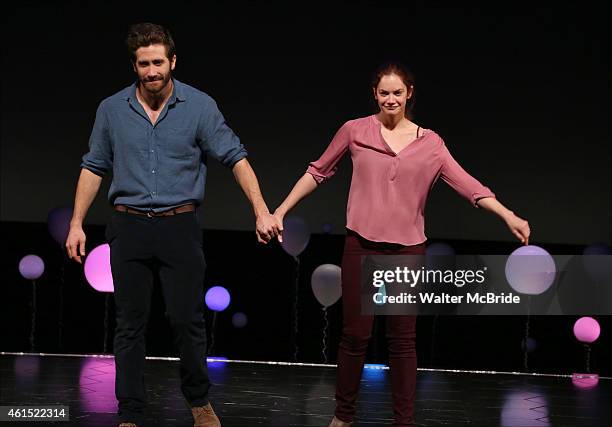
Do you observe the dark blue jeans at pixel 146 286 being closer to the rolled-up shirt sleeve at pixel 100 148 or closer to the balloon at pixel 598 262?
the rolled-up shirt sleeve at pixel 100 148

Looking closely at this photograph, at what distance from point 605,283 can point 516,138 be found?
1120 mm

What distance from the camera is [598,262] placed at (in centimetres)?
563

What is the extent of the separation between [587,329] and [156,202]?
326cm

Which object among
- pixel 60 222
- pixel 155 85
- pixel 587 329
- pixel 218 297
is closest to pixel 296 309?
pixel 218 297

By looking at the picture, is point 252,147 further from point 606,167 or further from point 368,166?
point 368,166

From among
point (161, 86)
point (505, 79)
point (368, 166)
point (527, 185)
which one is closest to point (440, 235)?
point (527, 185)

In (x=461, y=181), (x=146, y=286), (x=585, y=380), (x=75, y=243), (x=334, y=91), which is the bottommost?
(x=585, y=380)

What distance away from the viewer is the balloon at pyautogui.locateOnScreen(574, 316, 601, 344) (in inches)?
219

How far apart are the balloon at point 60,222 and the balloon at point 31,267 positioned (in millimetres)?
216

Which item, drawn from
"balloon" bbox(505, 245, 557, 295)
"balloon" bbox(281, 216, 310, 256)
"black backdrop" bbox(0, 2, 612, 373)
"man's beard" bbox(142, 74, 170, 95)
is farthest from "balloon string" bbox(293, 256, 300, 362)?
"man's beard" bbox(142, 74, 170, 95)

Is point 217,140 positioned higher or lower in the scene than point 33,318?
higher

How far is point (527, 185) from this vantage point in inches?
248

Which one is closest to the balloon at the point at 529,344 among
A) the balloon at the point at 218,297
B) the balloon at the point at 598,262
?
the balloon at the point at 598,262

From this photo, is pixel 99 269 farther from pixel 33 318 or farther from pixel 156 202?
pixel 156 202
